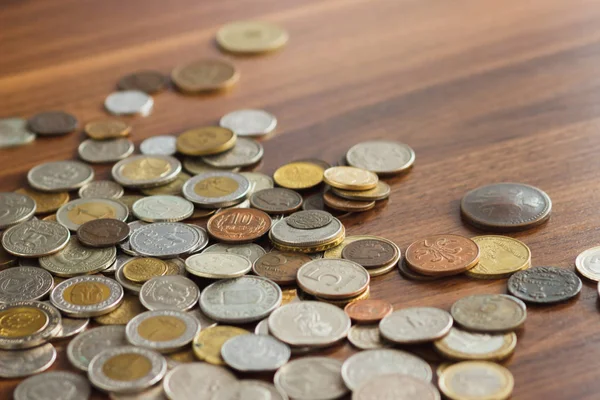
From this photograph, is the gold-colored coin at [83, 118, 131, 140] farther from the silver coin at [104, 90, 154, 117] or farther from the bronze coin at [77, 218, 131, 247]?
the bronze coin at [77, 218, 131, 247]

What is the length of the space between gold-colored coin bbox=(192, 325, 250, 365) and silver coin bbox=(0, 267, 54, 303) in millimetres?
226

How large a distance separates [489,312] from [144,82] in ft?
2.78

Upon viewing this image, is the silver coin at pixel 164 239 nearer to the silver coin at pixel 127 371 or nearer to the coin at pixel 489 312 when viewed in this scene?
the silver coin at pixel 127 371

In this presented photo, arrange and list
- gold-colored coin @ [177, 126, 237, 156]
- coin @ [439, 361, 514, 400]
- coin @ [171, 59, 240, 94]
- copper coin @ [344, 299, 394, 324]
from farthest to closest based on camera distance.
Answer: coin @ [171, 59, 240, 94]
gold-colored coin @ [177, 126, 237, 156]
copper coin @ [344, 299, 394, 324]
coin @ [439, 361, 514, 400]

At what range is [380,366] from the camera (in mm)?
1039

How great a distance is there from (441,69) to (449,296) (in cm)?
64

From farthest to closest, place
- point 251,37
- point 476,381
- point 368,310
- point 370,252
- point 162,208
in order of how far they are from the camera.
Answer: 1. point 251,37
2. point 162,208
3. point 370,252
4. point 368,310
5. point 476,381

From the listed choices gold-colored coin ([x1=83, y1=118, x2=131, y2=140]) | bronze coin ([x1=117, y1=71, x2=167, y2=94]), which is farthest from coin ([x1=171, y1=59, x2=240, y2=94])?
gold-colored coin ([x1=83, y1=118, x2=131, y2=140])

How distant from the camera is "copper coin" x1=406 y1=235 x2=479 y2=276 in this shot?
46.9 inches

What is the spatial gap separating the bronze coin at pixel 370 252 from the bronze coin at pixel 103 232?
0.30 m

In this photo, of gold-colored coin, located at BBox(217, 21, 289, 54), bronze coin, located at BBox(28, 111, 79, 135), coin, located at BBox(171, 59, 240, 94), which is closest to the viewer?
bronze coin, located at BBox(28, 111, 79, 135)

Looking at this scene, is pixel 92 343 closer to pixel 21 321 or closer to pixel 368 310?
pixel 21 321

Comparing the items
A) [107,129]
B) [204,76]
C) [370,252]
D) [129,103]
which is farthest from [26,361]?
[204,76]

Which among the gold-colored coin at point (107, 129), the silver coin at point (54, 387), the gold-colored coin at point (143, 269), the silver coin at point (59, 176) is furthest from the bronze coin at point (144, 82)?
the silver coin at point (54, 387)
